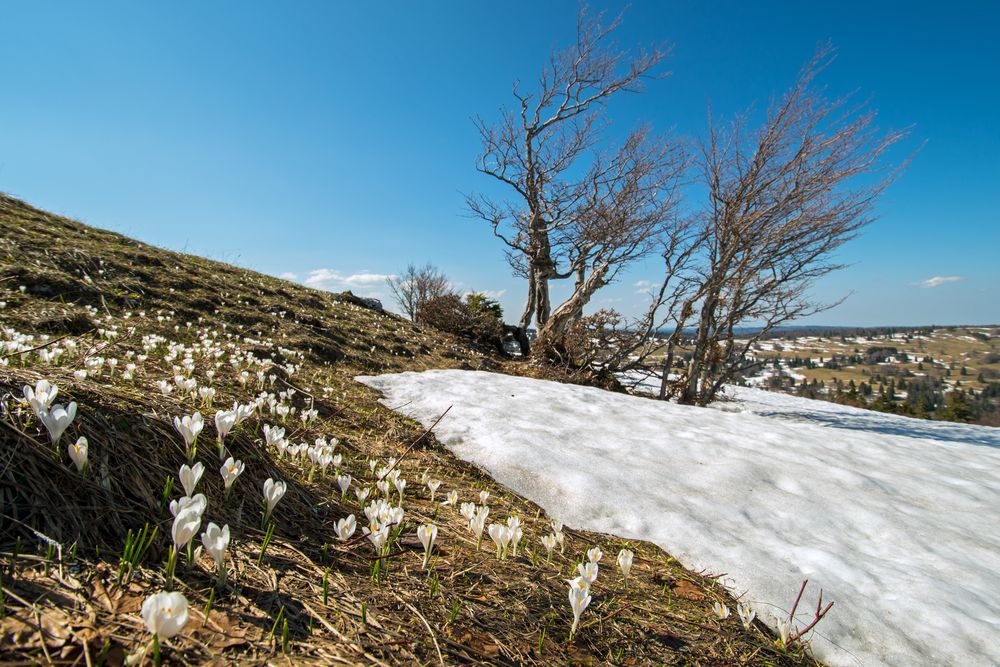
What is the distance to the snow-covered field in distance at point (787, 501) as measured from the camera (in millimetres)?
2295

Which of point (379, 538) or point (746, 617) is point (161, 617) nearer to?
point (379, 538)

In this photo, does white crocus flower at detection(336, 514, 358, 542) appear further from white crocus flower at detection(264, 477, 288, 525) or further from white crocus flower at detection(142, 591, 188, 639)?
white crocus flower at detection(142, 591, 188, 639)

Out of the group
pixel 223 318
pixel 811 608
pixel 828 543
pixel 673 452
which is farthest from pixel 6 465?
pixel 223 318

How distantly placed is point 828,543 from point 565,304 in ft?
36.9

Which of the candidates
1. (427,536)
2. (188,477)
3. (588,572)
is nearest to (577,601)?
(588,572)

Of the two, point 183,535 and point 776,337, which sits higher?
point 776,337

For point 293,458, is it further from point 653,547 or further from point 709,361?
point 709,361

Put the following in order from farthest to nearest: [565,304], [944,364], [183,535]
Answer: [944,364] → [565,304] → [183,535]

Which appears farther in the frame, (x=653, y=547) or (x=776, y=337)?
(x=776, y=337)

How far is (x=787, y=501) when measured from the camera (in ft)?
12.3

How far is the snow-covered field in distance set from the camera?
7.53 feet

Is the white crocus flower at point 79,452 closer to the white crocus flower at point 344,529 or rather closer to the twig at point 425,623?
the white crocus flower at point 344,529

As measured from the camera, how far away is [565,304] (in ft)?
46.1

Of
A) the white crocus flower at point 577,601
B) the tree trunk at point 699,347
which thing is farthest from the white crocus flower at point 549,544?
the tree trunk at point 699,347
